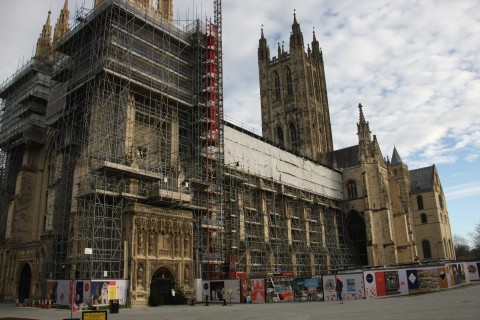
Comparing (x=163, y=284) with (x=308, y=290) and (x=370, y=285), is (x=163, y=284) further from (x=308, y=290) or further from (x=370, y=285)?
(x=370, y=285)

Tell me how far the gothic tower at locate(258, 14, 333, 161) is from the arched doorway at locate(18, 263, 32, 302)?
145 ft

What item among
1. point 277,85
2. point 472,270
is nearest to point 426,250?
point 277,85

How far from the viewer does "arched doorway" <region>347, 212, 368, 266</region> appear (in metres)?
58.8

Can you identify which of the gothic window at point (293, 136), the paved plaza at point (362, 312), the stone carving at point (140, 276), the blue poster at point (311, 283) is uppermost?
the gothic window at point (293, 136)

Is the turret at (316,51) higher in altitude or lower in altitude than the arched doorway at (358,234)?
higher

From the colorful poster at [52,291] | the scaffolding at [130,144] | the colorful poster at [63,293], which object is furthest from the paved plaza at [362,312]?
the scaffolding at [130,144]

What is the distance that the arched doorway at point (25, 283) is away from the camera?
1342 inches

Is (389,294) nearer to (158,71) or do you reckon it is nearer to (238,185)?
(238,185)

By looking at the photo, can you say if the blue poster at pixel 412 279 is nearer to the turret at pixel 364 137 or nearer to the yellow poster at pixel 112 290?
the yellow poster at pixel 112 290

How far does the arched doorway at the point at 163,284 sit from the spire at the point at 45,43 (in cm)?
2797

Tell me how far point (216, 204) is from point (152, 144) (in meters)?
7.51

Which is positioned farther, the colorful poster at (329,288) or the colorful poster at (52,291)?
the colorful poster at (52,291)

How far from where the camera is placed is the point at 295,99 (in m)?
72.8

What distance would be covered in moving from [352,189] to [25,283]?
145 feet
